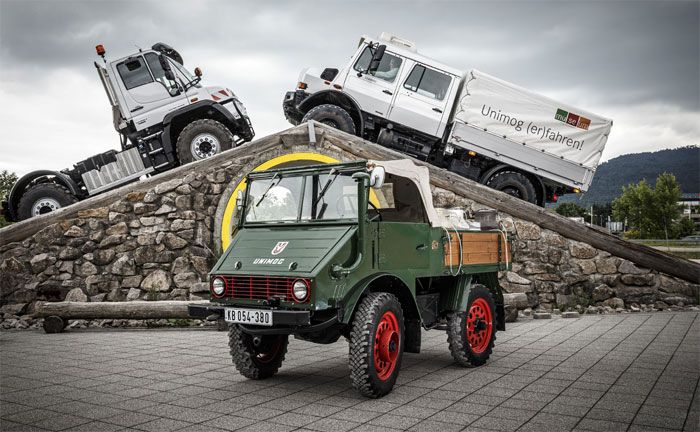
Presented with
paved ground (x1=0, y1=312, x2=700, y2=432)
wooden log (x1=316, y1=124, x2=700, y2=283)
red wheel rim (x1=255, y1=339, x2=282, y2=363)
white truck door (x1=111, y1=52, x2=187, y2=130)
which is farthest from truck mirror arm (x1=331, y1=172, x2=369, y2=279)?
white truck door (x1=111, y1=52, x2=187, y2=130)

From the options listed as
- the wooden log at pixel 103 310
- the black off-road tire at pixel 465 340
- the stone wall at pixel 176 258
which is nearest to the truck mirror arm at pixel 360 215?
the black off-road tire at pixel 465 340

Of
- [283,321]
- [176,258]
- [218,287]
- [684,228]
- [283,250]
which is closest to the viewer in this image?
[283,321]

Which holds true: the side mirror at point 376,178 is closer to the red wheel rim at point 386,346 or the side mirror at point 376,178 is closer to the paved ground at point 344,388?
the red wheel rim at point 386,346

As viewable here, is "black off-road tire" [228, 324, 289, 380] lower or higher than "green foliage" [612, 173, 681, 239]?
lower

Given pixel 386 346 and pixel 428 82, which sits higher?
pixel 428 82

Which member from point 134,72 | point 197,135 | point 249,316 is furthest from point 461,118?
point 249,316

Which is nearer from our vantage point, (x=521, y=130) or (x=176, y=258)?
(x=176, y=258)

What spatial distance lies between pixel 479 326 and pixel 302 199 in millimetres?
2751

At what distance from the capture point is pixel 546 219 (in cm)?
1185

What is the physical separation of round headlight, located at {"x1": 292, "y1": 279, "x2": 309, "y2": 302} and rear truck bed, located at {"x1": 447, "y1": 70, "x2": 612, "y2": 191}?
8.96 metres

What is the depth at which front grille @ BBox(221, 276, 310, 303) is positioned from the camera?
213 inches

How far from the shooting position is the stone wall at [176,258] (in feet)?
36.2

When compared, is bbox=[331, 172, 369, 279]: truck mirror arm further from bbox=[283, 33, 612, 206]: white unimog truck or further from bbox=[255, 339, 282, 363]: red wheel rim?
bbox=[283, 33, 612, 206]: white unimog truck

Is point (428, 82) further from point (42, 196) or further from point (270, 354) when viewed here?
point (270, 354)
